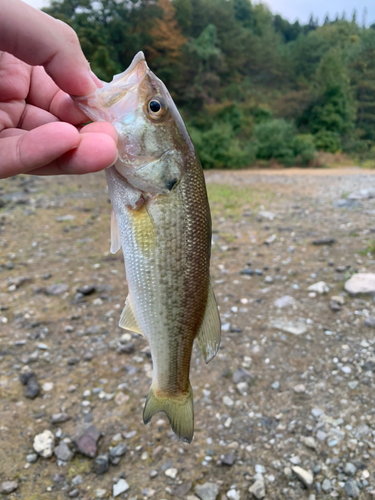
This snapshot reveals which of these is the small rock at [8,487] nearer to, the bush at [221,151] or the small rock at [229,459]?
the small rock at [229,459]

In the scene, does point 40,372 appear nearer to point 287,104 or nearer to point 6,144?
point 6,144

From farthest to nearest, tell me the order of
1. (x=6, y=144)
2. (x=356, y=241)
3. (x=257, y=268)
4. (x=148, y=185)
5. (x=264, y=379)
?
(x=356, y=241), (x=257, y=268), (x=264, y=379), (x=148, y=185), (x=6, y=144)

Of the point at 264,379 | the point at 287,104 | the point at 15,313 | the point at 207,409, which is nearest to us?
the point at 207,409

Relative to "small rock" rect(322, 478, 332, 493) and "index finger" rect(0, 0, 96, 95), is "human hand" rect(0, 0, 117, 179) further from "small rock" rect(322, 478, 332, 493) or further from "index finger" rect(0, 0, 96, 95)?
"small rock" rect(322, 478, 332, 493)

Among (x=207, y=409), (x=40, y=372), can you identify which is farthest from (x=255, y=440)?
(x=40, y=372)

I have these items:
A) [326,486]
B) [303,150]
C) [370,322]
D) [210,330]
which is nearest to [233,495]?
[326,486]

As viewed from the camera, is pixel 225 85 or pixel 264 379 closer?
pixel 264 379
